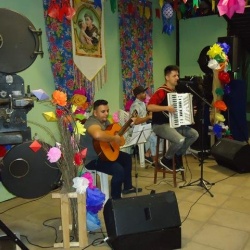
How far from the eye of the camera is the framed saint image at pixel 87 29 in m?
3.94

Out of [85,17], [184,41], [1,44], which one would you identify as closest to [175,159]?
[85,17]

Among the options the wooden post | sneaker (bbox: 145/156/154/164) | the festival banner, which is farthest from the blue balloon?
sneaker (bbox: 145/156/154/164)

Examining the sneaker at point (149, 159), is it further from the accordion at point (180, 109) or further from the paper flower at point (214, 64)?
the paper flower at point (214, 64)

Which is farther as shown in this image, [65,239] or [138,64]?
[138,64]

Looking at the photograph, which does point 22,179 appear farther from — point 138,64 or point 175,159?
point 138,64

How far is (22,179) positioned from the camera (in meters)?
2.26

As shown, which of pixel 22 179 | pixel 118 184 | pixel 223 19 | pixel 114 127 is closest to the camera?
pixel 22 179

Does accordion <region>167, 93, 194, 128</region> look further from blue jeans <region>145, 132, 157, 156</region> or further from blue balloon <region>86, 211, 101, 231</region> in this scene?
blue balloon <region>86, 211, 101, 231</region>

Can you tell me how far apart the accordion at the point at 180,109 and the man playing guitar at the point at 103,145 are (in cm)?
61

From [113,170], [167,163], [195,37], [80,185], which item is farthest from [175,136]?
[195,37]

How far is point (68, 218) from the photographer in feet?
7.66

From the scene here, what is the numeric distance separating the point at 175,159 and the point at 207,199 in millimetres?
693

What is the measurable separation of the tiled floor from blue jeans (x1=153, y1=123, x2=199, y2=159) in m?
0.42

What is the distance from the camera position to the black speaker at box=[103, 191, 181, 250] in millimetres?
2107
